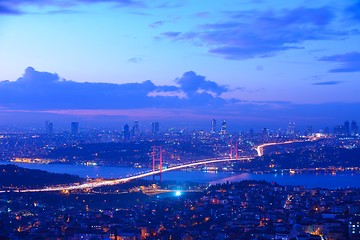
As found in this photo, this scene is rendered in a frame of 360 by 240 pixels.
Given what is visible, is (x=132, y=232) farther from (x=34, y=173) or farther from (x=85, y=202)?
(x=34, y=173)

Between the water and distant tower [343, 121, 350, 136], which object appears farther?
distant tower [343, 121, 350, 136]

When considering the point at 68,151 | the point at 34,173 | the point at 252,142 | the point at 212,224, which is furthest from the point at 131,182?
the point at 252,142

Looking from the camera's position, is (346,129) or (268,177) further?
(346,129)

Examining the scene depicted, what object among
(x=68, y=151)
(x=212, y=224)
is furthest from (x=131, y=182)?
(x=68, y=151)

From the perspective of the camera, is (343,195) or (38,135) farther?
(38,135)

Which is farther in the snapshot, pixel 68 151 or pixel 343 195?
pixel 68 151

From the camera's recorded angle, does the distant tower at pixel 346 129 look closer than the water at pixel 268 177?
No

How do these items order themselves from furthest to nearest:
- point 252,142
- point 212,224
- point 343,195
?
point 252,142 → point 343,195 → point 212,224

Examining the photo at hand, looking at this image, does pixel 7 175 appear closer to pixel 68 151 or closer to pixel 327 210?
pixel 327 210

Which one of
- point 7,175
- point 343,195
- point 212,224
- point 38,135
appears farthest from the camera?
point 38,135
